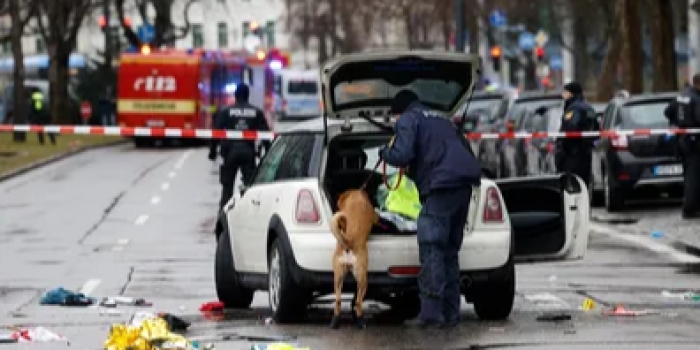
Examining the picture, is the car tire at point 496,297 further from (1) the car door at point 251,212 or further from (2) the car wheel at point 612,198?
(2) the car wheel at point 612,198

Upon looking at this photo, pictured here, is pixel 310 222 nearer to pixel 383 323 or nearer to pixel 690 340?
pixel 383 323

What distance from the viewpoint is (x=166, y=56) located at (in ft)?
180

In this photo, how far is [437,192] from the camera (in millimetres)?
11906

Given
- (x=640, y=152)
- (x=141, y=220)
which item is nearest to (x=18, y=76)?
(x=141, y=220)

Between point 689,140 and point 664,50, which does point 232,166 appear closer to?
point 689,140

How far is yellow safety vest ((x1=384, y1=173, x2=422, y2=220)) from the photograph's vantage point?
40.5 feet

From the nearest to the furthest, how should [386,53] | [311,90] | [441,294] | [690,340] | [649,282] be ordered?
[690,340]
[441,294]
[386,53]
[649,282]
[311,90]

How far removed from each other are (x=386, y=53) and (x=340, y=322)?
1832mm

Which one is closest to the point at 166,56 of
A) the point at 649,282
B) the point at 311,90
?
the point at 311,90

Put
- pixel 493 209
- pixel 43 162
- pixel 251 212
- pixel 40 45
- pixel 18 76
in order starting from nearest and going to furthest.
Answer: pixel 493 209
pixel 251 212
pixel 43 162
pixel 18 76
pixel 40 45

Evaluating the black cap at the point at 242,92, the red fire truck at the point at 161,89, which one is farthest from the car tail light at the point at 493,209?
the red fire truck at the point at 161,89

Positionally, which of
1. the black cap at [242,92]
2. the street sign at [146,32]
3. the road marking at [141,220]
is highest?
the street sign at [146,32]

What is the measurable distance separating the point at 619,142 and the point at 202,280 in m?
9.92

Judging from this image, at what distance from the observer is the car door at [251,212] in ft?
42.7
